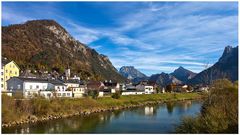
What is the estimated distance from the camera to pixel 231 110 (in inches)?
309

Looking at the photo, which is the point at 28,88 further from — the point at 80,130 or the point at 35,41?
the point at 35,41

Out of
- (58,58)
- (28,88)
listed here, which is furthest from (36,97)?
(58,58)

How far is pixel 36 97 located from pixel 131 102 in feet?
36.9

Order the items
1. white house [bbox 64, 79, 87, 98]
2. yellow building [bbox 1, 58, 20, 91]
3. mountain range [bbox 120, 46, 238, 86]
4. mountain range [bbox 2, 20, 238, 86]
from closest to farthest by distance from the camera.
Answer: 1. mountain range [bbox 120, 46, 238, 86]
2. yellow building [bbox 1, 58, 20, 91]
3. white house [bbox 64, 79, 87, 98]
4. mountain range [bbox 2, 20, 238, 86]

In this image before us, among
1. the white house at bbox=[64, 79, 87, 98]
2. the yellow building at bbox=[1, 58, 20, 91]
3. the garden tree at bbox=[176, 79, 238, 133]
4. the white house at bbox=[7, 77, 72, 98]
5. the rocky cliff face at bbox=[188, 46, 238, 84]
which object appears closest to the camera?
the garden tree at bbox=[176, 79, 238, 133]

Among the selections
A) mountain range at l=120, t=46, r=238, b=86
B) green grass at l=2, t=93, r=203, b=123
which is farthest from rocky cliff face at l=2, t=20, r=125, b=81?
green grass at l=2, t=93, r=203, b=123

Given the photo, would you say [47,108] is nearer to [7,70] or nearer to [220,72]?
[7,70]

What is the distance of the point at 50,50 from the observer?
62000mm

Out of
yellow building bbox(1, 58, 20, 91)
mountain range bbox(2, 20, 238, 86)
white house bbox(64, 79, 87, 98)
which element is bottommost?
white house bbox(64, 79, 87, 98)

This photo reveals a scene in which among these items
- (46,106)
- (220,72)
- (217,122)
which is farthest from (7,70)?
(217,122)

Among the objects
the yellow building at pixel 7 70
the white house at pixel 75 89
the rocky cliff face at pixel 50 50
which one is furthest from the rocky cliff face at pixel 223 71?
the rocky cliff face at pixel 50 50

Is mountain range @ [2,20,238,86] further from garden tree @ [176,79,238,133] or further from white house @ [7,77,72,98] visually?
garden tree @ [176,79,238,133]

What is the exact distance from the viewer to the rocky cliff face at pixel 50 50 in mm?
51850

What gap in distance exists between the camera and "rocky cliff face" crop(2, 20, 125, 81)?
5185 cm
